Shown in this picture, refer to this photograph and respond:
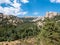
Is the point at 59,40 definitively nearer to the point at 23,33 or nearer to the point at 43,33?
the point at 43,33

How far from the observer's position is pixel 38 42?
28141 millimetres

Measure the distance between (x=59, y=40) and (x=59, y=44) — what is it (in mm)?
602

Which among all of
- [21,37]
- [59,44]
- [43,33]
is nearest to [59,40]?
[59,44]

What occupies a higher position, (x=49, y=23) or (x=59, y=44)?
(x=49, y=23)

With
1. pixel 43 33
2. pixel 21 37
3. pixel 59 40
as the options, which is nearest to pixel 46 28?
pixel 43 33

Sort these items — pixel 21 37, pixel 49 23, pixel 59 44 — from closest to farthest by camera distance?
pixel 59 44, pixel 49 23, pixel 21 37

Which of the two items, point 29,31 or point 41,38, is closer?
point 41,38

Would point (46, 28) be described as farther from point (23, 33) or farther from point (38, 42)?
point (23, 33)

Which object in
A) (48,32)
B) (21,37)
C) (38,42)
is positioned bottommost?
(21,37)

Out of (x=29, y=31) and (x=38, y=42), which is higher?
(x=38, y=42)

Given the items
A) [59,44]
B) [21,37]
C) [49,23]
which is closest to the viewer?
[59,44]

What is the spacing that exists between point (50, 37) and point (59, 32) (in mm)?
1840

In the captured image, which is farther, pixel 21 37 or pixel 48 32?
pixel 21 37

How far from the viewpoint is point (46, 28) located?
87.3ft
